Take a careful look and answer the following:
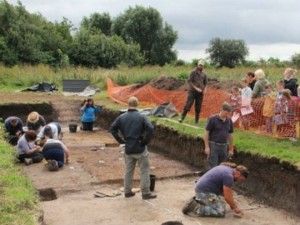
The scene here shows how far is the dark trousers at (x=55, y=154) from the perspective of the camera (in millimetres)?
11203

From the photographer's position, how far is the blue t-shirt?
24.9 feet

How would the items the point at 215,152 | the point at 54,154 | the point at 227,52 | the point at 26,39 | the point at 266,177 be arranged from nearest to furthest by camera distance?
the point at 215,152 → the point at 266,177 → the point at 54,154 → the point at 26,39 → the point at 227,52

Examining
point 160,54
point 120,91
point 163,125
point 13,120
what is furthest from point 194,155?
point 160,54

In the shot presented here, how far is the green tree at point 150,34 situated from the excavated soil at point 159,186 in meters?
46.8

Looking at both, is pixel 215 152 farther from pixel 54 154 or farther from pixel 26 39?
pixel 26 39

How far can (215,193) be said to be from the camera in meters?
7.91

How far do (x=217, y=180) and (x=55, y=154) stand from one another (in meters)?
4.86

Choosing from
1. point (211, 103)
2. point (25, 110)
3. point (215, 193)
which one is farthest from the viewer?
point (25, 110)

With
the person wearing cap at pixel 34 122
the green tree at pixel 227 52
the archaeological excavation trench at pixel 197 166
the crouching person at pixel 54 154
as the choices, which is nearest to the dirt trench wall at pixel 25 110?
the archaeological excavation trench at pixel 197 166

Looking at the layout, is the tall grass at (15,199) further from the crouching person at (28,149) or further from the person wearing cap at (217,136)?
the person wearing cap at (217,136)

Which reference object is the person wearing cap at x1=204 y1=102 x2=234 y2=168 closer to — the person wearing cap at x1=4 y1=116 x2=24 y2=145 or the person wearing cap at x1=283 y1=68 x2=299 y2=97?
the person wearing cap at x1=283 y1=68 x2=299 y2=97

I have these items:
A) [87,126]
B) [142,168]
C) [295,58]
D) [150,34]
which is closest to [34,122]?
[87,126]

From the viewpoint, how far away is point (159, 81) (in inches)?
860

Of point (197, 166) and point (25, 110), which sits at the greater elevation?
point (25, 110)
